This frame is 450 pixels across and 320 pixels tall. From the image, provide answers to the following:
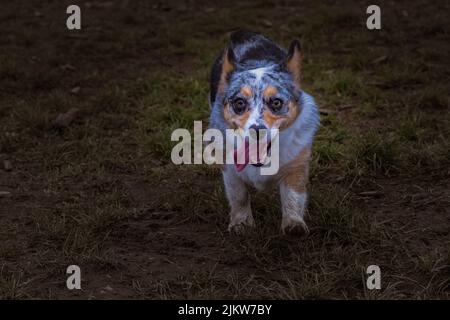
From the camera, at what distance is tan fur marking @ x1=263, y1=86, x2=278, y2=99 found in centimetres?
404

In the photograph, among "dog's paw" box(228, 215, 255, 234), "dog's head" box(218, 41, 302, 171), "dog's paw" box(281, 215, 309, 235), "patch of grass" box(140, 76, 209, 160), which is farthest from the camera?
"patch of grass" box(140, 76, 209, 160)

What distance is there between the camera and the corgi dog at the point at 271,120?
4047mm

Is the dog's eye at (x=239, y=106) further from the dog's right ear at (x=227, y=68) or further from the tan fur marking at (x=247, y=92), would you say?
the dog's right ear at (x=227, y=68)

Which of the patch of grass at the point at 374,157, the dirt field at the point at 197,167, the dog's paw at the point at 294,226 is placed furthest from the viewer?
the patch of grass at the point at 374,157

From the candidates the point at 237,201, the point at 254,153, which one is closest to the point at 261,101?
the point at 254,153

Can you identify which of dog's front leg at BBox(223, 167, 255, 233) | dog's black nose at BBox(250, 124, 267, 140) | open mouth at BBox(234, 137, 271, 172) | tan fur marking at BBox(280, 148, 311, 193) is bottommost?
dog's front leg at BBox(223, 167, 255, 233)

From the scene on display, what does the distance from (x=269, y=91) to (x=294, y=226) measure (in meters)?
0.84

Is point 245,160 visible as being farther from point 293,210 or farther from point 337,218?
point 337,218

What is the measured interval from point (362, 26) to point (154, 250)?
5.14 metres

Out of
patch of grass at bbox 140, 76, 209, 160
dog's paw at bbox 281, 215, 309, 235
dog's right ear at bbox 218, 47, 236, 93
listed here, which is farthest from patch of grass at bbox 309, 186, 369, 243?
patch of grass at bbox 140, 76, 209, 160

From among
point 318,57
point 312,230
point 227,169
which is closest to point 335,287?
point 312,230

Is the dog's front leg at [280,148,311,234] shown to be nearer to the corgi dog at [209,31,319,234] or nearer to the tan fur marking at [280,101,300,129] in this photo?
the corgi dog at [209,31,319,234]

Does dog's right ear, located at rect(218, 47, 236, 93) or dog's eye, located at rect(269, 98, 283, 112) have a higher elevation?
dog's right ear, located at rect(218, 47, 236, 93)

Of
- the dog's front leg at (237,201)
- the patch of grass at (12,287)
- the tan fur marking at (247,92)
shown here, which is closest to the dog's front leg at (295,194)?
the dog's front leg at (237,201)
